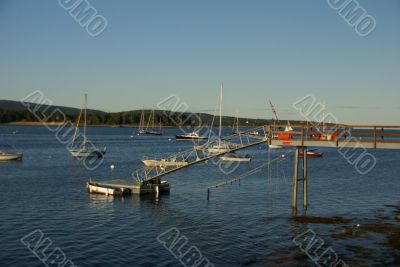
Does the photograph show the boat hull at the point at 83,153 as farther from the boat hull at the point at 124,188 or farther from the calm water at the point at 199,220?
the boat hull at the point at 124,188

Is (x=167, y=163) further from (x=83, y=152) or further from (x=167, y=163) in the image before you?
(x=83, y=152)

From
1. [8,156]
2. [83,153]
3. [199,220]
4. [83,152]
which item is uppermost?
[83,152]

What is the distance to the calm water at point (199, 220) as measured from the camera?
84.6ft

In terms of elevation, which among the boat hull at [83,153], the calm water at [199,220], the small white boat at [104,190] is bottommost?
the calm water at [199,220]

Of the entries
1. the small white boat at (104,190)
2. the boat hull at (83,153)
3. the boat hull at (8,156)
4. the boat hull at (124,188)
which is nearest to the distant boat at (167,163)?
the boat hull at (124,188)

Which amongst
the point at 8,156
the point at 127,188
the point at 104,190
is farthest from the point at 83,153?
the point at 127,188

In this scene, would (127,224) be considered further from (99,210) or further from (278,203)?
(278,203)

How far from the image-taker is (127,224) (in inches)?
1300

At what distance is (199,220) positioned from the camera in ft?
114

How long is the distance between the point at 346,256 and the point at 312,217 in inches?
385

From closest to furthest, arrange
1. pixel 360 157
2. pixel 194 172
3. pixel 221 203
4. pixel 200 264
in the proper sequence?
pixel 200 264 → pixel 221 203 → pixel 194 172 → pixel 360 157

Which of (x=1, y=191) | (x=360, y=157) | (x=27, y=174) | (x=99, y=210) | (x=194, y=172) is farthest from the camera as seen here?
(x=360, y=157)

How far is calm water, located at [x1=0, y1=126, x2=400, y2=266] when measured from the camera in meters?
25.8

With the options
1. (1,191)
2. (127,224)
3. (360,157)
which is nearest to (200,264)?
(127,224)
